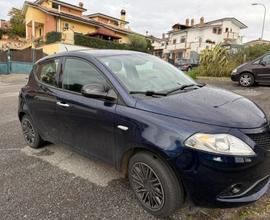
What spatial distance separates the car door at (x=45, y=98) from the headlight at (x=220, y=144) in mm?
2191

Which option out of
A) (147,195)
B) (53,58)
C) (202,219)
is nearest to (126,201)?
(147,195)

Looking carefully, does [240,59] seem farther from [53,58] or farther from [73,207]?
[73,207]

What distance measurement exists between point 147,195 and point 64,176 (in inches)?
53.3

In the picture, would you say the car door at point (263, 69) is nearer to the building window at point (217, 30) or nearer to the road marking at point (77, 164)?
the road marking at point (77, 164)

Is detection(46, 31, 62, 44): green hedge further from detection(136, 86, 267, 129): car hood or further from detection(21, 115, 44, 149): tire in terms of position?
detection(136, 86, 267, 129): car hood

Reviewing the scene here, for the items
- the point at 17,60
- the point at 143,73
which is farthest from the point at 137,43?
the point at 143,73

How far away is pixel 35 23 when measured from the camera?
31.2 meters

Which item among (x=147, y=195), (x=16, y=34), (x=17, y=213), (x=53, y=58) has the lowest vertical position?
(x=17, y=213)

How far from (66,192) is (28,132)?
1882 mm

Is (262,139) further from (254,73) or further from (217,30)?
(217,30)

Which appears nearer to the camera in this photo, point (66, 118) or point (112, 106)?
point (112, 106)

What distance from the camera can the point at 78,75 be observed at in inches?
134

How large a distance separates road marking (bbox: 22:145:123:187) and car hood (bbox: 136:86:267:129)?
3.74 ft

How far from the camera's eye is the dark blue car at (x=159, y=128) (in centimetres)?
221
